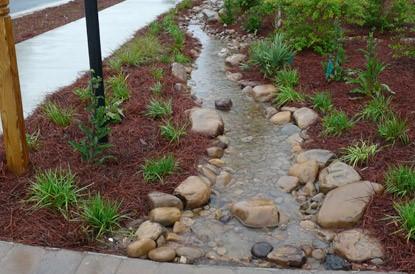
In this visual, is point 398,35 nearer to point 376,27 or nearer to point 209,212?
point 376,27

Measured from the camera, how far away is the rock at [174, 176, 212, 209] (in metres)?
3.93

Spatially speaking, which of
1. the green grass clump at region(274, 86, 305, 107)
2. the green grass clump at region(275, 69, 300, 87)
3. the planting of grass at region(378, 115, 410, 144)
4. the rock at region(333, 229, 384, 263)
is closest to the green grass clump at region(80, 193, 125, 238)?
the rock at region(333, 229, 384, 263)

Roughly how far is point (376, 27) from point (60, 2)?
9.61m

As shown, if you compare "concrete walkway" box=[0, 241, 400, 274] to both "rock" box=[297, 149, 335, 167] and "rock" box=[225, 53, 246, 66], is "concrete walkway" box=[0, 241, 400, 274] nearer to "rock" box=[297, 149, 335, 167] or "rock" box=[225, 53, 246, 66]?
"rock" box=[297, 149, 335, 167]

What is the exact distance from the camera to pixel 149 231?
3.44m

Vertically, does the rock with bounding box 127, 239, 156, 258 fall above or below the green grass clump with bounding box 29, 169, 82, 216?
below

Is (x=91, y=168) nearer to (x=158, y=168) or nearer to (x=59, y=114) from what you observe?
(x=158, y=168)

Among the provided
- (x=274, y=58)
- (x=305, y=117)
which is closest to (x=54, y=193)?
(x=305, y=117)

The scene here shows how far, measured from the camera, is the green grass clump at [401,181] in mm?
3731

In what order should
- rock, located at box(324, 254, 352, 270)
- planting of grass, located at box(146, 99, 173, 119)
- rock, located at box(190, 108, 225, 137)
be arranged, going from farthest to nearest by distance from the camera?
planting of grass, located at box(146, 99, 173, 119) < rock, located at box(190, 108, 225, 137) < rock, located at box(324, 254, 352, 270)

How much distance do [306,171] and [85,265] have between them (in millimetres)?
2113

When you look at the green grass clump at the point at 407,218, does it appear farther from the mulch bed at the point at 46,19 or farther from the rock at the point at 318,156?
the mulch bed at the point at 46,19

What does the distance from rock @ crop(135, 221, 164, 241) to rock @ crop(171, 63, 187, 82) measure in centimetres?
362

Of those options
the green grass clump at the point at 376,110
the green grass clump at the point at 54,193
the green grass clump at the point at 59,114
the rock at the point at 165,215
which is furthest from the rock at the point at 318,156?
the green grass clump at the point at 59,114
